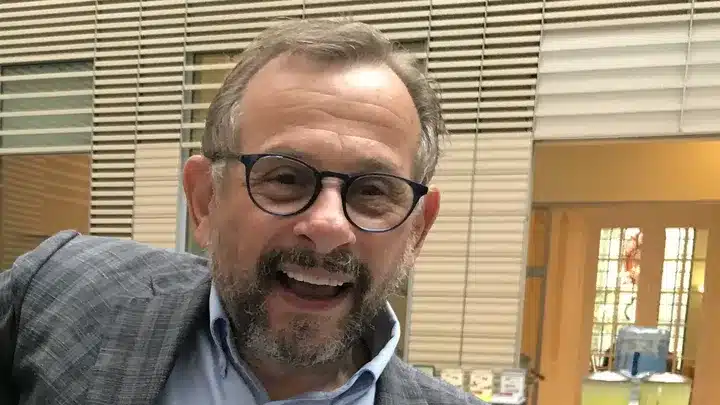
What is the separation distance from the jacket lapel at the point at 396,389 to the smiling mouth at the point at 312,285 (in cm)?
25

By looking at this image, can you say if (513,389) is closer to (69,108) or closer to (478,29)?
(478,29)

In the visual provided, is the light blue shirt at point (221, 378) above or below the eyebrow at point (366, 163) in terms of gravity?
below

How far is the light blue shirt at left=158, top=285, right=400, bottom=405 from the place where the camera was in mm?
1089

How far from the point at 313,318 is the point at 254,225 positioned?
190mm

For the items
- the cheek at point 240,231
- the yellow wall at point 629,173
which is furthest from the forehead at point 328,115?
the yellow wall at point 629,173

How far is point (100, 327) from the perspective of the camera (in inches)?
43.8

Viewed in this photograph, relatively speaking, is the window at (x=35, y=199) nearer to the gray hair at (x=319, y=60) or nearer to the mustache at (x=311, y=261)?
the gray hair at (x=319, y=60)

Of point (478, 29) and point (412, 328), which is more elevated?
point (478, 29)

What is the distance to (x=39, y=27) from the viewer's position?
4.58m

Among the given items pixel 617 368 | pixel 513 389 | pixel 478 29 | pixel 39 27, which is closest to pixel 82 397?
pixel 617 368

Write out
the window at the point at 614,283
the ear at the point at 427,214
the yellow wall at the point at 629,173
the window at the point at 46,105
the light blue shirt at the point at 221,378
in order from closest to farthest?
the light blue shirt at the point at 221,378, the ear at the point at 427,214, the yellow wall at the point at 629,173, the window at the point at 46,105, the window at the point at 614,283

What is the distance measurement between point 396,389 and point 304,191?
458 millimetres

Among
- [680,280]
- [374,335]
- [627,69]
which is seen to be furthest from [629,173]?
[374,335]

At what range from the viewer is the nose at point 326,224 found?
0.98m
